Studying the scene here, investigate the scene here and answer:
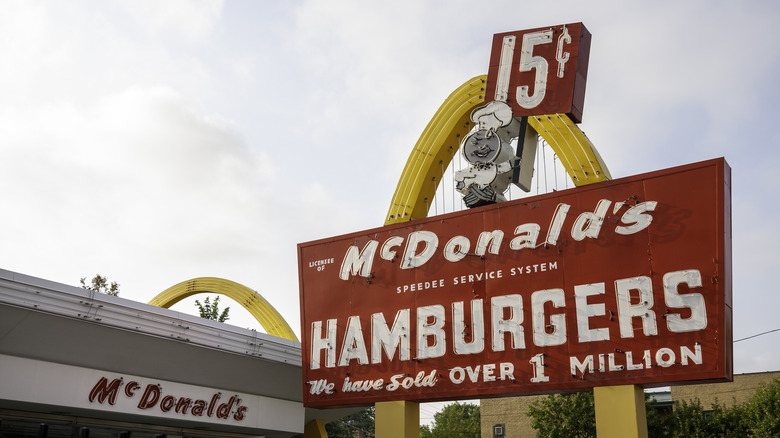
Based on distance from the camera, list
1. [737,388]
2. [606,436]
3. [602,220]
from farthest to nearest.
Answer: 1. [737,388]
2. [602,220]
3. [606,436]

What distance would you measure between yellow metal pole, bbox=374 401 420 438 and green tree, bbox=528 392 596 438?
19.5m

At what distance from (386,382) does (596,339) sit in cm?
569

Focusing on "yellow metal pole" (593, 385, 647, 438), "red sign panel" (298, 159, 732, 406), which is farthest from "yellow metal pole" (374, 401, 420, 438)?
"yellow metal pole" (593, 385, 647, 438)

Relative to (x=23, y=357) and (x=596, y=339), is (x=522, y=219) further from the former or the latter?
(x=23, y=357)

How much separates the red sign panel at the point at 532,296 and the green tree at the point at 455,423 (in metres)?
48.7

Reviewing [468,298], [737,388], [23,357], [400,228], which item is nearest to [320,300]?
[400,228]

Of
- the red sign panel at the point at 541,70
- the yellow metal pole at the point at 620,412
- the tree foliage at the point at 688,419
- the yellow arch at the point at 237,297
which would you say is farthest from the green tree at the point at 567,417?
the yellow metal pole at the point at 620,412

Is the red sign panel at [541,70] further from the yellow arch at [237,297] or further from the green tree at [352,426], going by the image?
the green tree at [352,426]

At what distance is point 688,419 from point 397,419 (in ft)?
68.7

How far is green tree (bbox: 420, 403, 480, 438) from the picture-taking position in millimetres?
66938

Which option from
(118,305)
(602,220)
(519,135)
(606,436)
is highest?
(519,135)

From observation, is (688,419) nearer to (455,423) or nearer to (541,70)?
(541,70)

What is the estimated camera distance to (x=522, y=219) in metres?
17.6

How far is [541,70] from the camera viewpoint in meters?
19.1
